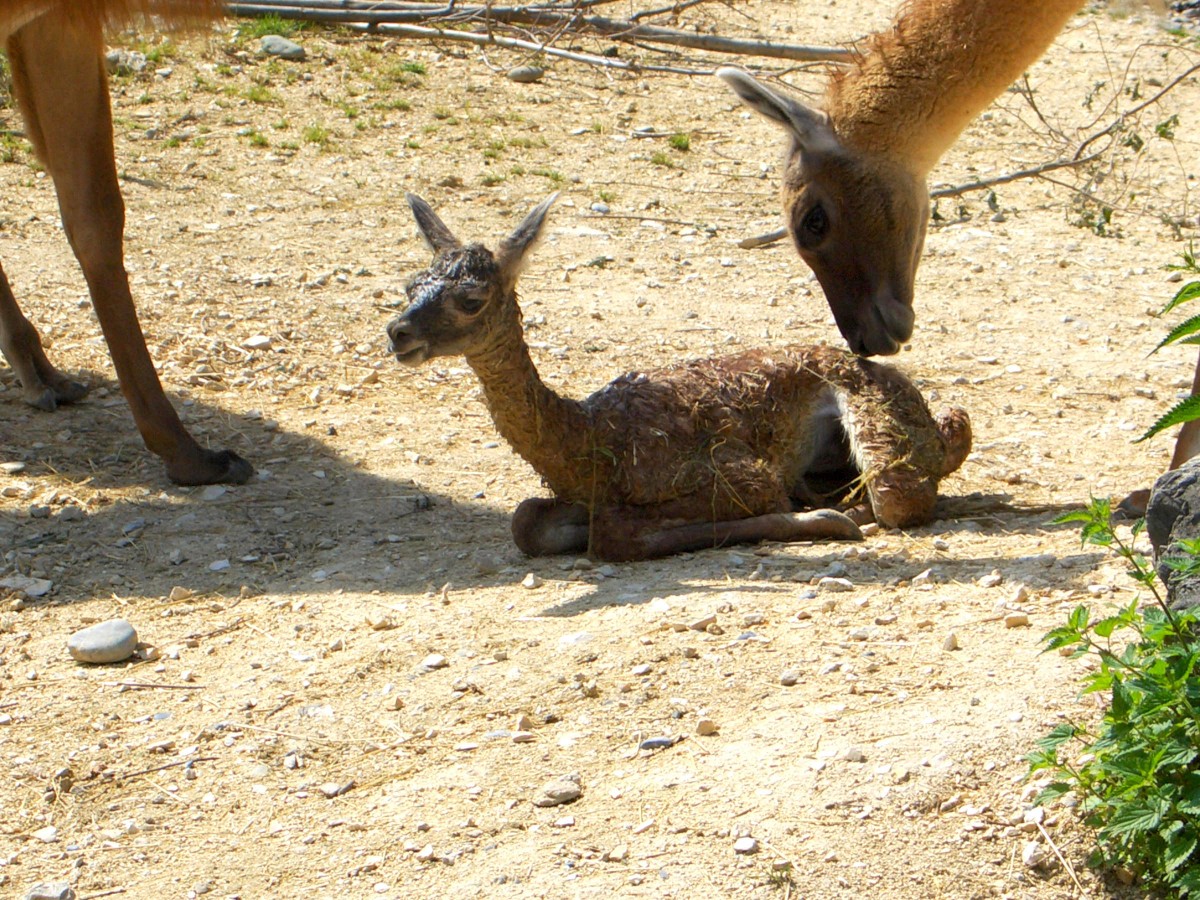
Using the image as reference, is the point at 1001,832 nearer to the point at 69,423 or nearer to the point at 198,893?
the point at 198,893

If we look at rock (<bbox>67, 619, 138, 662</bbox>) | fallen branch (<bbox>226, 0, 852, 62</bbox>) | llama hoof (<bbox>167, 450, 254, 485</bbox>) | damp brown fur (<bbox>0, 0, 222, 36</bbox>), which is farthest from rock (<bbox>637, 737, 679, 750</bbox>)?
fallen branch (<bbox>226, 0, 852, 62</bbox>)

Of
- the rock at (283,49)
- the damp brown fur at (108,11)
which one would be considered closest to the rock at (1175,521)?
the damp brown fur at (108,11)

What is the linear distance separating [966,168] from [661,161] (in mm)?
2196

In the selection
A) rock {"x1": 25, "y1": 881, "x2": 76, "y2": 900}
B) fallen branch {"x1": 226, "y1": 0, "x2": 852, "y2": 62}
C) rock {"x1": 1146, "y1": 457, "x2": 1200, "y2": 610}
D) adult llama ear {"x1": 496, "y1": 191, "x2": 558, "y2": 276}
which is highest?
fallen branch {"x1": 226, "y1": 0, "x2": 852, "y2": 62}

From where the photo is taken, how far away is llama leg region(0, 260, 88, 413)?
21.2 ft

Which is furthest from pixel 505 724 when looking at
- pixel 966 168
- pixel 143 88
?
pixel 143 88

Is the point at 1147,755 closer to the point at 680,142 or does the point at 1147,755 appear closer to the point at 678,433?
the point at 678,433

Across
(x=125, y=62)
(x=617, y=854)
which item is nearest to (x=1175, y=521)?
(x=617, y=854)

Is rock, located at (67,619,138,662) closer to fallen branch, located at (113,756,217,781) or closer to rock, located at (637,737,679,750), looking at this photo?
fallen branch, located at (113,756,217,781)

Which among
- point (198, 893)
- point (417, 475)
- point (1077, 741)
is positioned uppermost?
point (417, 475)

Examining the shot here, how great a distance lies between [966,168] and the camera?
10172mm

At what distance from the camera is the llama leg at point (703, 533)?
199 inches

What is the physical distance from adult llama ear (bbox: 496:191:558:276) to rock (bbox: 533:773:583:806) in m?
1.99

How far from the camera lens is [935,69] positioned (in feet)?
19.2
